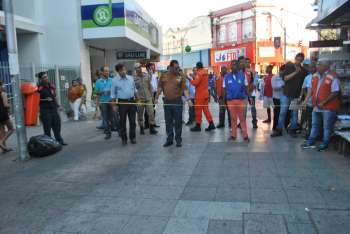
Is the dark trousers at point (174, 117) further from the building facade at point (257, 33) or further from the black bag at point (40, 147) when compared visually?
the building facade at point (257, 33)

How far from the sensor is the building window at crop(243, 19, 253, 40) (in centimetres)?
4269

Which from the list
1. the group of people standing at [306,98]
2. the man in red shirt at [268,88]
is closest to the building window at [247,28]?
the man in red shirt at [268,88]

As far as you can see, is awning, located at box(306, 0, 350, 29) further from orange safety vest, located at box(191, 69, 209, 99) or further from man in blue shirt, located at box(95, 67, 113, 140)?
man in blue shirt, located at box(95, 67, 113, 140)

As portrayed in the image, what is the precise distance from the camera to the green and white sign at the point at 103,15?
1611cm

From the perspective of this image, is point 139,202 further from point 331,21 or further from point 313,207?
point 331,21

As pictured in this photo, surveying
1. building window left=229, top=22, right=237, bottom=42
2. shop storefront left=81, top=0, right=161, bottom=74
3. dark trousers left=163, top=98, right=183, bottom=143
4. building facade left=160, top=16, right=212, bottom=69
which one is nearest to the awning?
dark trousers left=163, top=98, right=183, bottom=143

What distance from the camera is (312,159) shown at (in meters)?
6.70

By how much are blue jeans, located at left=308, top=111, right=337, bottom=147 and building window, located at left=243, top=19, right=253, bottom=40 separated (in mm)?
36661

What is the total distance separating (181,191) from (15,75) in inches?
163

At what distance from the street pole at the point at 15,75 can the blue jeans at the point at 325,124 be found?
559cm

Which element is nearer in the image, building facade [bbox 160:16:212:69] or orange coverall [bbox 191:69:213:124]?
orange coverall [bbox 191:69:213:124]

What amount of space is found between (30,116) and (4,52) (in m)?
8.98

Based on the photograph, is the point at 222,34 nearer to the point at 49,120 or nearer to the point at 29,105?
the point at 49,120

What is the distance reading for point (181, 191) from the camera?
A: 17.3 ft
